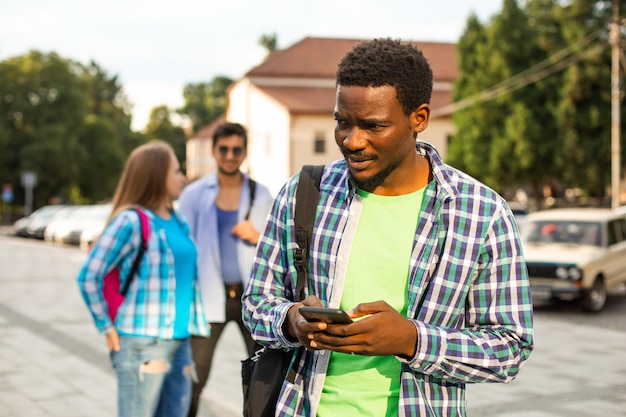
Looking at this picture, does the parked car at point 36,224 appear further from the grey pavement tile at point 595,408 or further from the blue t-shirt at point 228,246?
the blue t-shirt at point 228,246

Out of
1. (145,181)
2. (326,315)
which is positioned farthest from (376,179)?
(145,181)

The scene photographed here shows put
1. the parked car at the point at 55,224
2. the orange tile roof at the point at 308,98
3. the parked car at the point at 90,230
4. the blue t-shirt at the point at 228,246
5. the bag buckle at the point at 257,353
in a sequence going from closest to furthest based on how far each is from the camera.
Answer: the bag buckle at the point at 257,353 → the blue t-shirt at the point at 228,246 → the parked car at the point at 90,230 → the parked car at the point at 55,224 → the orange tile roof at the point at 308,98

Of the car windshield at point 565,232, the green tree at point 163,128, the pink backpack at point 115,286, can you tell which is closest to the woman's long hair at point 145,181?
the pink backpack at point 115,286

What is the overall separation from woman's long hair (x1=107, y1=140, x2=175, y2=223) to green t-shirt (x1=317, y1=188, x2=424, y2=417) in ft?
7.83

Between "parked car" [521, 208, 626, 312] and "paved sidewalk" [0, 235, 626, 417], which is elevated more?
"parked car" [521, 208, 626, 312]

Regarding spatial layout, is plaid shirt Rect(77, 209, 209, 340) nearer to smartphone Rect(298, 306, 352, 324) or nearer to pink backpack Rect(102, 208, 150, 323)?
pink backpack Rect(102, 208, 150, 323)

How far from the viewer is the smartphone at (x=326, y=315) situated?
1.90m

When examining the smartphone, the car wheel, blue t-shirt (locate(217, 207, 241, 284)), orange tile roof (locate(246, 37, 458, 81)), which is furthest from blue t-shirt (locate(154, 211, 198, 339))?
orange tile roof (locate(246, 37, 458, 81))

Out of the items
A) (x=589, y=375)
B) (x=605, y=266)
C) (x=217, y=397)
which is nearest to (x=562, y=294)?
(x=605, y=266)

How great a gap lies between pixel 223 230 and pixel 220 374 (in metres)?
3.10

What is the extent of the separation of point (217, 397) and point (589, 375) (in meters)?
3.59

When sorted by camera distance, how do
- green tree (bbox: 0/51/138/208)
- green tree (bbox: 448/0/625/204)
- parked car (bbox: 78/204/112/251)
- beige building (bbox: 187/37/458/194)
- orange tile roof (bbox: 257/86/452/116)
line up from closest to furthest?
parked car (bbox: 78/204/112/251)
green tree (bbox: 448/0/625/204)
beige building (bbox: 187/37/458/194)
orange tile roof (bbox: 257/86/452/116)
green tree (bbox: 0/51/138/208)

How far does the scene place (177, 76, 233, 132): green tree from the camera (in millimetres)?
107875

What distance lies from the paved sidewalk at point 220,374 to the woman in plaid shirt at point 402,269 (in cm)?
452
